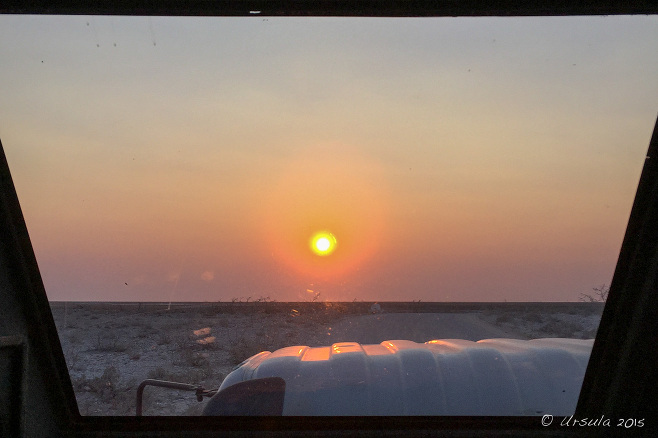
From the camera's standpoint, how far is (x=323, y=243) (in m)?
4.66

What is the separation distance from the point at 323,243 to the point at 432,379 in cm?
166

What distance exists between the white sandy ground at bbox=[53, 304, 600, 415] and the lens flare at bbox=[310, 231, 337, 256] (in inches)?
31.3

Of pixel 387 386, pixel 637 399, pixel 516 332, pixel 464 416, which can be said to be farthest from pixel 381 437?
pixel 516 332

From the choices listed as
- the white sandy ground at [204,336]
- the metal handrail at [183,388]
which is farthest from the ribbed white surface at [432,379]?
the white sandy ground at [204,336]

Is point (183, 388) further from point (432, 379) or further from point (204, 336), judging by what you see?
point (204, 336)

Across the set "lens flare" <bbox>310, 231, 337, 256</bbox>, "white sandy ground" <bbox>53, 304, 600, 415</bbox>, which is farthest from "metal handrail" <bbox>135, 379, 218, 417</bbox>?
"lens flare" <bbox>310, 231, 337, 256</bbox>

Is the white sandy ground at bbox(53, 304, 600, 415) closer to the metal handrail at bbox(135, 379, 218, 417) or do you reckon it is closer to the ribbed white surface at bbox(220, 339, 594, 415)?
the metal handrail at bbox(135, 379, 218, 417)

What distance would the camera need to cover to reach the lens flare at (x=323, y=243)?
4637 millimetres

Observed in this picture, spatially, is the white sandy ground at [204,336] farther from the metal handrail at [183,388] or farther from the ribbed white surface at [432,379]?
the ribbed white surface at [432,379]

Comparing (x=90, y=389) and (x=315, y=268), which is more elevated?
(x=315, y=268)

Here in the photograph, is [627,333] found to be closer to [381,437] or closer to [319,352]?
[381,437]

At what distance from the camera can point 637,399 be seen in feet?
9.55

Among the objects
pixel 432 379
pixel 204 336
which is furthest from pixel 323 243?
pixel 204 336

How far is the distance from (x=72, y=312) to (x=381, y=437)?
8.14 ft
